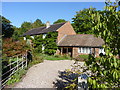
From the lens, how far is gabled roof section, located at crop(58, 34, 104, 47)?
2452cm

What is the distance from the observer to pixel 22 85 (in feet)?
25.1

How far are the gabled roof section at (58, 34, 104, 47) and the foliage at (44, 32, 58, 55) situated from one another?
1.60 m

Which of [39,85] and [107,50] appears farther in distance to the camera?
[39,85]

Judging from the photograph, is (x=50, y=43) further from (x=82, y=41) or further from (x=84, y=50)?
(x=84, y=50)

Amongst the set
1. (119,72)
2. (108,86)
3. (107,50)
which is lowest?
(108,86)

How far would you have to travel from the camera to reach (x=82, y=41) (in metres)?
26.6

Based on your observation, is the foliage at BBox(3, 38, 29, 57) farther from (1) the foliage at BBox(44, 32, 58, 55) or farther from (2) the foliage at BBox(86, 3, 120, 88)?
(1) the foliage at BBox(44, 32, 58, 55)

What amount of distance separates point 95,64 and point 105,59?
373 millimetres

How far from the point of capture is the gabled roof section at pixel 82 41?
24.5m

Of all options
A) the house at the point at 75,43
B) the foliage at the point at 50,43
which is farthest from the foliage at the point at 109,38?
the foliage at the point at 50,43

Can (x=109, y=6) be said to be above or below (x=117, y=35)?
above

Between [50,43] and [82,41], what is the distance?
742cm

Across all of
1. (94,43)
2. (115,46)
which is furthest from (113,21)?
(94,43)

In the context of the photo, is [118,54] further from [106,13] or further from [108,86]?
[106,13]
